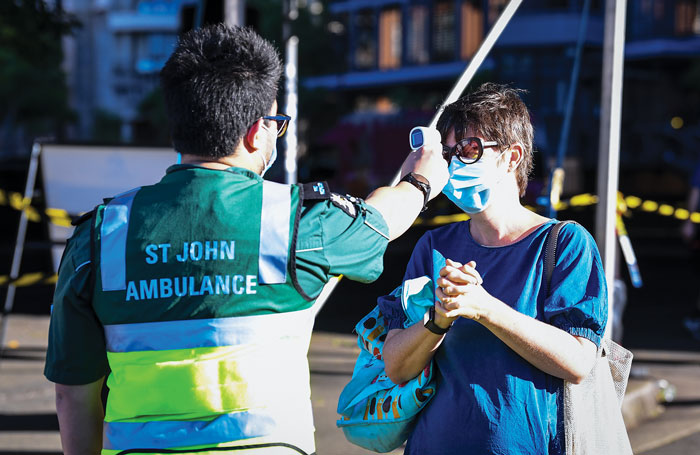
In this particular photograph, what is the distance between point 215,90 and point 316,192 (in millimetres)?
315

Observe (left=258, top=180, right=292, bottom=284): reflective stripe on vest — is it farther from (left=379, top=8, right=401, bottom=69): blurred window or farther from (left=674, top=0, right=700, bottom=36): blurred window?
(left=379, top=8, right=401, bottom=69): blurred window

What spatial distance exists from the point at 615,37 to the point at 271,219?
2755 mm

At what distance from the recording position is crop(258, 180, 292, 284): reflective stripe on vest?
1885mm

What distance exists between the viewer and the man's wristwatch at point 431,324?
2252 millimetres

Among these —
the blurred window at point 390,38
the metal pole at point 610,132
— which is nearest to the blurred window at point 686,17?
the blurred window at point 390,38

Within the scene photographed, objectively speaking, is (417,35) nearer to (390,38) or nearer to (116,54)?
(390,38)

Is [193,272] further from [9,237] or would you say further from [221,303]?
[9,237]

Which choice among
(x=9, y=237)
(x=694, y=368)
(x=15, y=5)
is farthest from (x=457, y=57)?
(x=694, y=368)

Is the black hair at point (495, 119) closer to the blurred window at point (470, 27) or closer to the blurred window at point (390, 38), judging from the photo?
the blurred window at point (470, 27)

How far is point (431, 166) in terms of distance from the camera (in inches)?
94.4

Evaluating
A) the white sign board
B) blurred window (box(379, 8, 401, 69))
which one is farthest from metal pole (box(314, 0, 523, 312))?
blurred window (box(379, 8, 401, 69))

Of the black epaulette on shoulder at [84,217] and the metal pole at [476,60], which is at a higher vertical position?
the metal pole at [476,60]

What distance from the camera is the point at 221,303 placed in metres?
1.87

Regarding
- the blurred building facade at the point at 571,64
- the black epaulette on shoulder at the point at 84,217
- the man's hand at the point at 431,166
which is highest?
the blurred building facade at the point at 571,64
